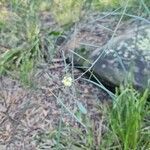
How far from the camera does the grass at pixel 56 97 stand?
2559mm

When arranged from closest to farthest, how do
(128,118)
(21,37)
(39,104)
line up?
(128,118) < (39,104) < (21,37)

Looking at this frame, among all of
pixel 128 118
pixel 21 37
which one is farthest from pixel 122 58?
pixel 21 37

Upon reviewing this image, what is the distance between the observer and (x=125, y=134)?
2557 millimetres

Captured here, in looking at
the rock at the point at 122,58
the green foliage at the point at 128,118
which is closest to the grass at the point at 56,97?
the green foliage at the point at 128,118

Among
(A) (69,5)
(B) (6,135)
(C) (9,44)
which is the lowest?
(B) (6,135)

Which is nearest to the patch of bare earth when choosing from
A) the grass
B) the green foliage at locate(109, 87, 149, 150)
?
the grass

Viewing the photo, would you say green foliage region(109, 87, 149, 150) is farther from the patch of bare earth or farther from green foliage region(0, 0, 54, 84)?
green foliage region(0, 0, 54, 84)

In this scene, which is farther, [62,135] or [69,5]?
[69,5]

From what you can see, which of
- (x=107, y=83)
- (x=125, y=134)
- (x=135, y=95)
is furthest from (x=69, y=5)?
(x=125, y=134)

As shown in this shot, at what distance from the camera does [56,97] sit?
255 centimetres

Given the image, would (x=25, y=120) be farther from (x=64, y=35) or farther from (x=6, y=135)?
(x=64, y=35)

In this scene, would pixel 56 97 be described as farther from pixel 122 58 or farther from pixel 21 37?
pixel 21 37

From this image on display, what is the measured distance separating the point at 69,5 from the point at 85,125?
1057 mm

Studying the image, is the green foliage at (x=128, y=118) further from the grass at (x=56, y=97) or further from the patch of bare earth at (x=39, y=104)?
the patch of bare earth at (x=39, y=104)
